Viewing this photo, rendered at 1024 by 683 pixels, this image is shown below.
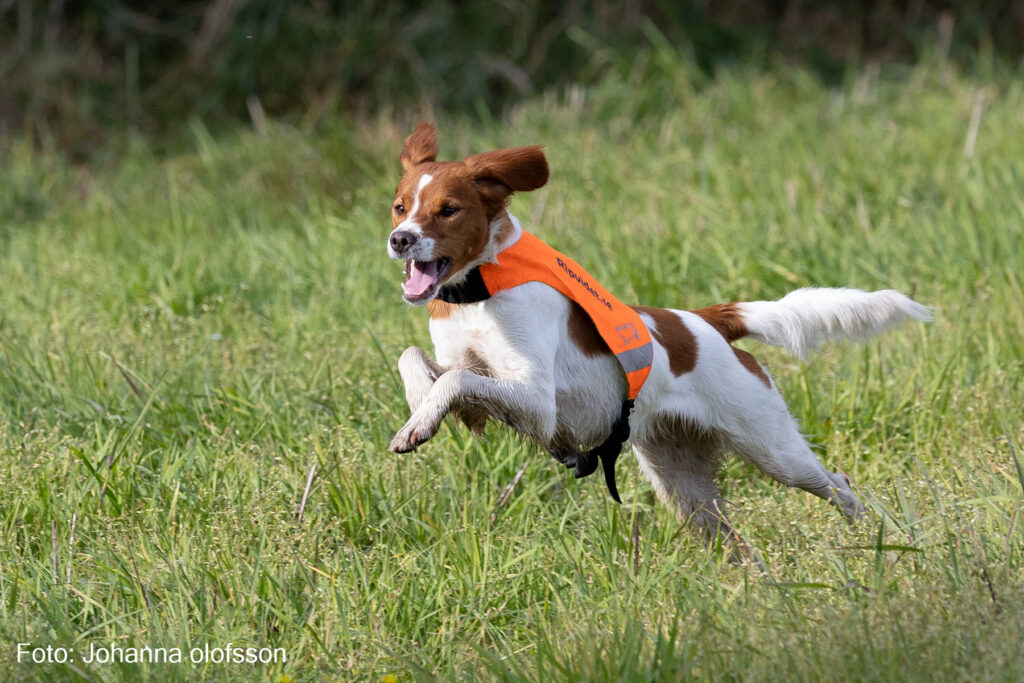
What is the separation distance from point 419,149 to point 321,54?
22.8ft

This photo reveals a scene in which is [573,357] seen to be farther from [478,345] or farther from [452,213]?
[452,213]

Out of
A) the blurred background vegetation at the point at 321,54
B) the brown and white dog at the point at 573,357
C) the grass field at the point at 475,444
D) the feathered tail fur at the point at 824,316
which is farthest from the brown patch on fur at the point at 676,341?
the blurred background vegetation at the point at 321,54

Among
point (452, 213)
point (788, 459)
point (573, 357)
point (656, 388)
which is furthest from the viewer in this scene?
point (788, 459)

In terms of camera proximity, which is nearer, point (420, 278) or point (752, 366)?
point (420, 278)

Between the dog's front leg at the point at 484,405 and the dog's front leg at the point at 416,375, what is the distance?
0.38 ft

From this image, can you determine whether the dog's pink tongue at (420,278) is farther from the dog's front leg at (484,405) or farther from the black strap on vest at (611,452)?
the black strap on vest at (611,452)

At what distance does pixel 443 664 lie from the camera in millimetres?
2904

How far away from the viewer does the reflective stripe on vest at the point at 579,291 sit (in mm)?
3164

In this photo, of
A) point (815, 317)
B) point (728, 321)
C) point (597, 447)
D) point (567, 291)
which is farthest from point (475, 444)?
point (815, 317)

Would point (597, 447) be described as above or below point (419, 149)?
below

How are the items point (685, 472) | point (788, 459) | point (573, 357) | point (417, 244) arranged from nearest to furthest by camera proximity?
point (417, 244)
point (573, 357)
point (788, 459)
point (685, 472)

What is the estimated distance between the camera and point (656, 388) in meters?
3.44

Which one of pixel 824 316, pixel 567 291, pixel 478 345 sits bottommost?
pixel 824 316

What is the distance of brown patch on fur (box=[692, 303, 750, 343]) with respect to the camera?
3.70 m
